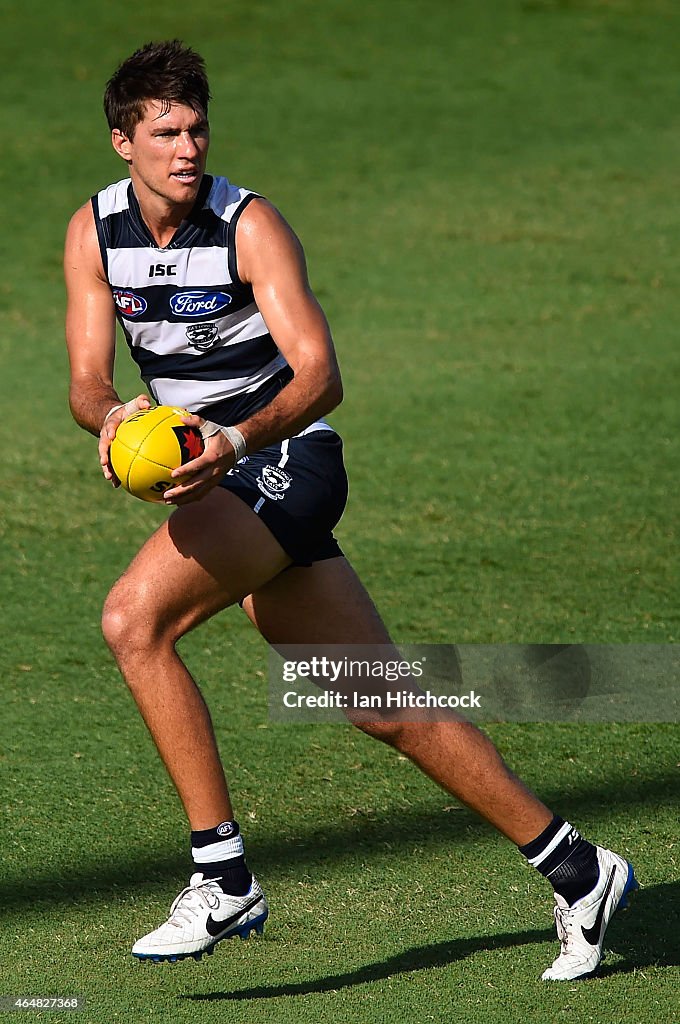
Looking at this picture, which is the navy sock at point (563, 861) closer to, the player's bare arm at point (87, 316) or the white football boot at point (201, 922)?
the white football boot at point (201, 922)

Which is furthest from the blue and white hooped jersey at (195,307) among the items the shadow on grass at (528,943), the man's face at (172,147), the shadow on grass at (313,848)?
the shadow on grass at (528,943)

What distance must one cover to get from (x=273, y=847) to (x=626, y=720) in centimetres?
135

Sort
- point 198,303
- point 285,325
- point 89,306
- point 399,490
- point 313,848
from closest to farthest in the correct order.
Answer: point 285,325
point 198,303
point 89,306
point 313,848
point 399,490

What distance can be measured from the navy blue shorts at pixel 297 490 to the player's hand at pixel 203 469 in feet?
0.77

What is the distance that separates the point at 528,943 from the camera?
3.65 meters

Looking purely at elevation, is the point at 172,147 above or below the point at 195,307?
above

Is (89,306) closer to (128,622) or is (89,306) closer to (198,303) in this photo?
(198,303)

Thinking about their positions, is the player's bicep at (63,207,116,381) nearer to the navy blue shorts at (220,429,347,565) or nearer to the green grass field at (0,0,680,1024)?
the navy blue shorts at (220,429,347,565)

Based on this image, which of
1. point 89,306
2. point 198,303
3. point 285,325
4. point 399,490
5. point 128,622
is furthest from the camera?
point 399,490

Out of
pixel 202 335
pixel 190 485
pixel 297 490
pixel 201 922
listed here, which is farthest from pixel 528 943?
pixel 202 335

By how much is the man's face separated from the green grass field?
5.87ft

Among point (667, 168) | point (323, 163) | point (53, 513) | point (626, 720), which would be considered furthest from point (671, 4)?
point (626, 720)

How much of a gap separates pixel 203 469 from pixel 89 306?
720 mm

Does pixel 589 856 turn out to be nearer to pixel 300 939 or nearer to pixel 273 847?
pixel 300 939
